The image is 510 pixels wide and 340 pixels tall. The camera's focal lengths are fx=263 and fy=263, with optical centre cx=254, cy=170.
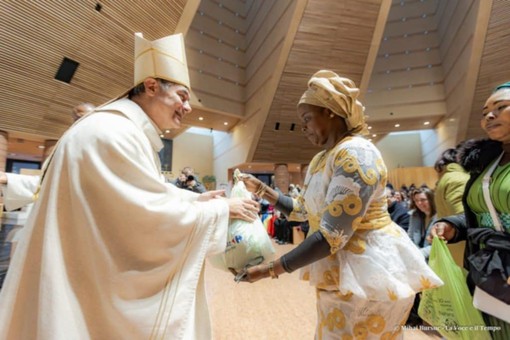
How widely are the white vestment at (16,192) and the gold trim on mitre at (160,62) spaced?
1260 millimetres

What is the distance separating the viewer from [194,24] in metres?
11.3

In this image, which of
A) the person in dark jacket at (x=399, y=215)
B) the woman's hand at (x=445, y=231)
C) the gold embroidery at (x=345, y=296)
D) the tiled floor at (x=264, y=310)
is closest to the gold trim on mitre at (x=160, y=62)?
the gold embroidery at (x=345, y=296)

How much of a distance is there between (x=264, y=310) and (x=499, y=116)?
2679 millimetres

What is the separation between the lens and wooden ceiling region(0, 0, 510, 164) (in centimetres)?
616

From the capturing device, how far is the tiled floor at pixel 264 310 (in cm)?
236

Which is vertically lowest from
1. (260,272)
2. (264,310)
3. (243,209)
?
(264,310)

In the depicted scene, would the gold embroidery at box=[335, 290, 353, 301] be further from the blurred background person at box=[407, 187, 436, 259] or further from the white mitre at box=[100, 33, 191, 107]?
the blurred background person at box=[407, 187, 436, 259]

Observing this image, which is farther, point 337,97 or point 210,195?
point 210,195

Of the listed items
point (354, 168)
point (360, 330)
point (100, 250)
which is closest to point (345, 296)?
point (360, 330)

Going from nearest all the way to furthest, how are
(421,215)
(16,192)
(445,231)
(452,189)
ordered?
(445,231)
(16,192)
(452,189)
(421,215)

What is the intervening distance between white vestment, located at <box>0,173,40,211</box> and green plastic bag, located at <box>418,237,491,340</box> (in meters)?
2.48

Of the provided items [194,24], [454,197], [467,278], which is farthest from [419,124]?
[467,278]

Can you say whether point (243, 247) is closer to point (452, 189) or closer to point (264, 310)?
point (452, 189)

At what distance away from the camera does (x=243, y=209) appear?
1099mm
